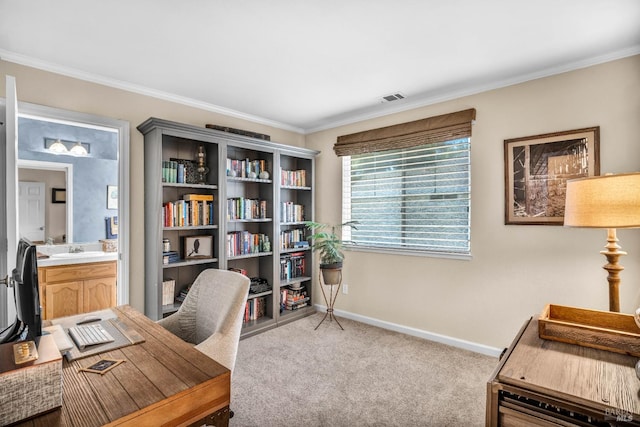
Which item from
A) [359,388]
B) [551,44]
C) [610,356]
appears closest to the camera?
[610,356]

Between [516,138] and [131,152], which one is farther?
[131,152]

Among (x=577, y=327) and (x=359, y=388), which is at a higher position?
(x=577, y=327)

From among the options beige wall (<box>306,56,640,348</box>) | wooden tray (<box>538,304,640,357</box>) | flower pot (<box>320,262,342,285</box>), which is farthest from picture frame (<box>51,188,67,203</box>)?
wooden tray (<box>538,304,640,357</box>)

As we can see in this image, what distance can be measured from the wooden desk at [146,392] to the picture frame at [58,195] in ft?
11.1

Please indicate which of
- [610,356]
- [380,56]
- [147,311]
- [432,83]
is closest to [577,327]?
[610,356]

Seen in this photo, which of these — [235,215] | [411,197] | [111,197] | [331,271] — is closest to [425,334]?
[331,271]

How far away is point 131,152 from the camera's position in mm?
2920

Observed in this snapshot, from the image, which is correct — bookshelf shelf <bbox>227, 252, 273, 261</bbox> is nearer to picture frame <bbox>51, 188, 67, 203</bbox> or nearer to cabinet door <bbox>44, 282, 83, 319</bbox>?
cabinet door <bbox>44, 282, 83, 319</bbox>

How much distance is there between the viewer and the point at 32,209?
3.65 m

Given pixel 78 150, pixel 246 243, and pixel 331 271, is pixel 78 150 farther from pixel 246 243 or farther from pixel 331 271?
pixel 331 271

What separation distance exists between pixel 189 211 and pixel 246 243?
0.75 m

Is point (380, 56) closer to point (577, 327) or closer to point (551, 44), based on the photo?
point (551, 44)

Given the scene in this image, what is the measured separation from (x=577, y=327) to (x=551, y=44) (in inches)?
75.9

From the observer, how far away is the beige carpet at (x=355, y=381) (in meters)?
2.04
